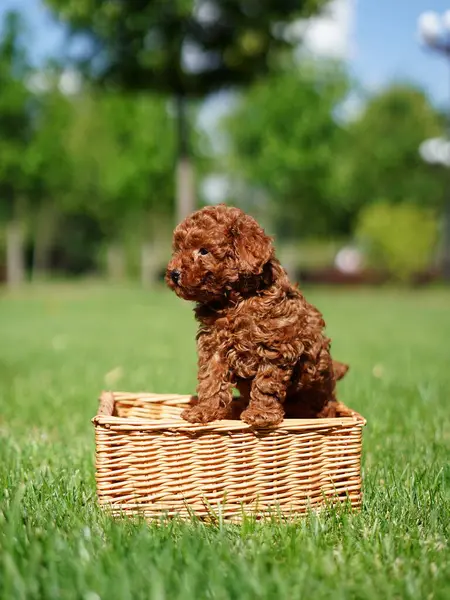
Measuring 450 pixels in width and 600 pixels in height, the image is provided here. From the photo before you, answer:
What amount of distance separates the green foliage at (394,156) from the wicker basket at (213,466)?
3700 cm

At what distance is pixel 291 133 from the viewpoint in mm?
27891

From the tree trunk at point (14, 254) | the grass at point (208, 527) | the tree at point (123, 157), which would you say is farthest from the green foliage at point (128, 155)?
the grass at point (208, 527)

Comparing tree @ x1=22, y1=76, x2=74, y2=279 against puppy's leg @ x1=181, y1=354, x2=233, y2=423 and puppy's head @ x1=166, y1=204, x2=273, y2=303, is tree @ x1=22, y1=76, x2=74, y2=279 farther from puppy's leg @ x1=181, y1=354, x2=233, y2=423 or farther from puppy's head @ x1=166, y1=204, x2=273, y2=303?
puppy's leg @ x1=181, y1=354, x2=233, y2=423

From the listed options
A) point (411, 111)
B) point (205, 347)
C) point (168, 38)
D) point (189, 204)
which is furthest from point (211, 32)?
point (411, 111)

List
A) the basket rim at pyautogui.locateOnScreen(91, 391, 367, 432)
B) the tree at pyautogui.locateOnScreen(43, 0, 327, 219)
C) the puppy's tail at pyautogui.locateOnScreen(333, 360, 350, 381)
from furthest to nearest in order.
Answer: the tree at pyautogui.locateOnScreen(43, 0, 327, 219)
the puppy's tail at pyautogui.locateOnScreen(333, 360, 350, 381)
the basket rim at pyautogui.locateOnScreen(91, 391, 367, 432)

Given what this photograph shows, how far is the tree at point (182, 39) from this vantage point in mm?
15312

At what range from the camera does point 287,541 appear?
232 centimetres

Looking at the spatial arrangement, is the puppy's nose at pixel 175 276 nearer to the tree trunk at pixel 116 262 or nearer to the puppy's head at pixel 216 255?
the puppy's head at pixel 216 255

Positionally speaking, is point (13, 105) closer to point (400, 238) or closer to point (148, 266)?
point (148, 266)

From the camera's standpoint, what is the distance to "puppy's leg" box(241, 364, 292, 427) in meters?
2.63

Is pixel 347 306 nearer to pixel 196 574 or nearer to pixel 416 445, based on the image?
pixel 416 445

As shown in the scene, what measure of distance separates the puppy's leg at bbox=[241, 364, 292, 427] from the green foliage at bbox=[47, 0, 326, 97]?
45.5 feet

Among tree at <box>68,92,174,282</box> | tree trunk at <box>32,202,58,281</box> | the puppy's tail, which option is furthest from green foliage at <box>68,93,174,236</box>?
the puppy's tail

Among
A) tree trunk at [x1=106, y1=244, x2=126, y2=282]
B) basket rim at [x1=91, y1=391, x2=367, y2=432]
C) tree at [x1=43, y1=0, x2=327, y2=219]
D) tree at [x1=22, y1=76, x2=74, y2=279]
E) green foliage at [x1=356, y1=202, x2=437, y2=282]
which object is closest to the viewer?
basket rim at [x1=91, y1=391, x2=367, y2=432]
